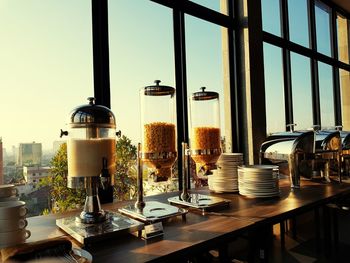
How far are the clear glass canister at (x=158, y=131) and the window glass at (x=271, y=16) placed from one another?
6.96ft

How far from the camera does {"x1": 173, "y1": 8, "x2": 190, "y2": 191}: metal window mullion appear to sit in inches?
85.7

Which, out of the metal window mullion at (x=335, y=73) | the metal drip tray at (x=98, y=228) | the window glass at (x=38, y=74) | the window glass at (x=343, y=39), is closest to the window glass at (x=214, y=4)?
the window glass at (x=38, y=74)

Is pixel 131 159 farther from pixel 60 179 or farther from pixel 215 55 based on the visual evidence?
pixel 215 55

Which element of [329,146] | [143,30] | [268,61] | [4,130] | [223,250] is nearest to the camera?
[4,130]

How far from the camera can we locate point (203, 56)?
2439mm

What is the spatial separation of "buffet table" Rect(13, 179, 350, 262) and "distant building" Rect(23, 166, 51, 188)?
33 centimetres

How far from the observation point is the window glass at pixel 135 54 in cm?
183

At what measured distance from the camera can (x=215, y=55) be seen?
258 cm

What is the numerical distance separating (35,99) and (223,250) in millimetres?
1229

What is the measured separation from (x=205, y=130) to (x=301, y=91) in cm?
255

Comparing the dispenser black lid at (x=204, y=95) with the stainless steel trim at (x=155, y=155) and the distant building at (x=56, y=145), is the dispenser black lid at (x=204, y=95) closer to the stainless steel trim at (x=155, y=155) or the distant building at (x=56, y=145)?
the stainless steel trim at (x=155, y=155)

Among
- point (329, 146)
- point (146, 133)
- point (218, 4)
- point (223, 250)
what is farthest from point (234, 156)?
point (218, 4)

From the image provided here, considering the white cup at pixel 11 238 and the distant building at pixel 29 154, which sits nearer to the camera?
the white cup at pixel 11 238

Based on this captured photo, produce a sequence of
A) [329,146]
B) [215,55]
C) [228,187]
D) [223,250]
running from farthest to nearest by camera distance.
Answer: [215,55] → [329,146] → [228,187] → [223,250]
